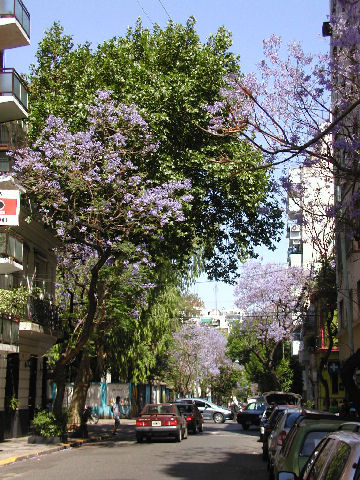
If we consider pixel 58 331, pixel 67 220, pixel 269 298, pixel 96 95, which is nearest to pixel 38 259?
pixel 58 331

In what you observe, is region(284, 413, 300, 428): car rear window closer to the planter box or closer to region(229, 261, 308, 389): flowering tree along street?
the planter box

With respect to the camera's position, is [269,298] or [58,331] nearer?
[58,331]

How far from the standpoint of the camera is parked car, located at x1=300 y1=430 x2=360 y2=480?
14.4ft

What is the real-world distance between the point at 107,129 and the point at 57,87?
4.49 m

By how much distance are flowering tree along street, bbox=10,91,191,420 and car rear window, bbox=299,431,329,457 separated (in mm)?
12000

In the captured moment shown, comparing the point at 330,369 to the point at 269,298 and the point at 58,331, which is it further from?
the point at 269,298

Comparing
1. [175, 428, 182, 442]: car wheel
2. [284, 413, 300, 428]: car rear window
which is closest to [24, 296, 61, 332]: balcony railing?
[175, 428, 182, 442]: car wheel

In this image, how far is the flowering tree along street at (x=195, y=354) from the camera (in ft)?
228

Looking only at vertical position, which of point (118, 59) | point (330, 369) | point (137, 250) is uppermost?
point (118, 59)

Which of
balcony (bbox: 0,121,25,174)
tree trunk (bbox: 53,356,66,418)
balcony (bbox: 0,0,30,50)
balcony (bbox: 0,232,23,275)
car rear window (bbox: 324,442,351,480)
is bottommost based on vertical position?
car rear window (bbox: 324,442,351,480)

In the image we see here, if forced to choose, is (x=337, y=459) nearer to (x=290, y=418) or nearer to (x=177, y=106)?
(x=290, y=418)

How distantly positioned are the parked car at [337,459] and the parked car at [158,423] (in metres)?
20.1

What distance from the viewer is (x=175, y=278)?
3703 cm

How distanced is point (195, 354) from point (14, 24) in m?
54.5
